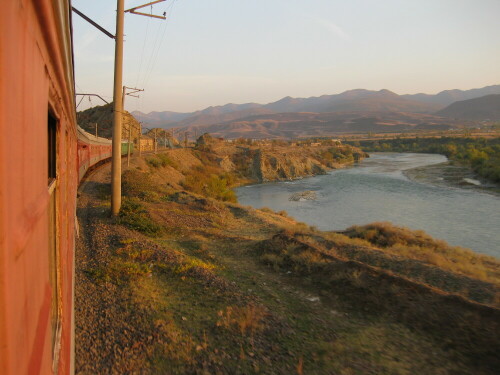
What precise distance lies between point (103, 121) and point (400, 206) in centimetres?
4674

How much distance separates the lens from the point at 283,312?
21.1ft

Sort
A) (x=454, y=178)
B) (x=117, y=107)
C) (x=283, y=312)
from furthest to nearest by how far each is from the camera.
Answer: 1. (x=454, y=178)
2. (x=117, y=107)
3. (x=283, y=312)

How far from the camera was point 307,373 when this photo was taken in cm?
469

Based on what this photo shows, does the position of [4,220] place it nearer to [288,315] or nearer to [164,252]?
[288,315]

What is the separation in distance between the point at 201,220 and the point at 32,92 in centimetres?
1329

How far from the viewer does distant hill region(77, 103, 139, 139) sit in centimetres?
5291

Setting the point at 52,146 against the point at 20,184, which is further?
the point at 52,146

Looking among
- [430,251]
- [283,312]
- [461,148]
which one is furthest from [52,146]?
[461,148]

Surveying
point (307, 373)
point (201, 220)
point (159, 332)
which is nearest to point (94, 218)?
point (201, 220)

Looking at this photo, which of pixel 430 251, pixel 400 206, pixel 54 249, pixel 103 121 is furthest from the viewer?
pixel 103 121

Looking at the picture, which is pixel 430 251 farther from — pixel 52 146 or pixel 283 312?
pixel 52 146

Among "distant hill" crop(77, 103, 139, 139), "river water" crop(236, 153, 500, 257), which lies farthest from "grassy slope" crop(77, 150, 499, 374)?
"distant hill" crop(77, 103, 139, 139)

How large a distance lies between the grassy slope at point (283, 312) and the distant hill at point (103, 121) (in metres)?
46.1

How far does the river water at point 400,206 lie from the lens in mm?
20344
